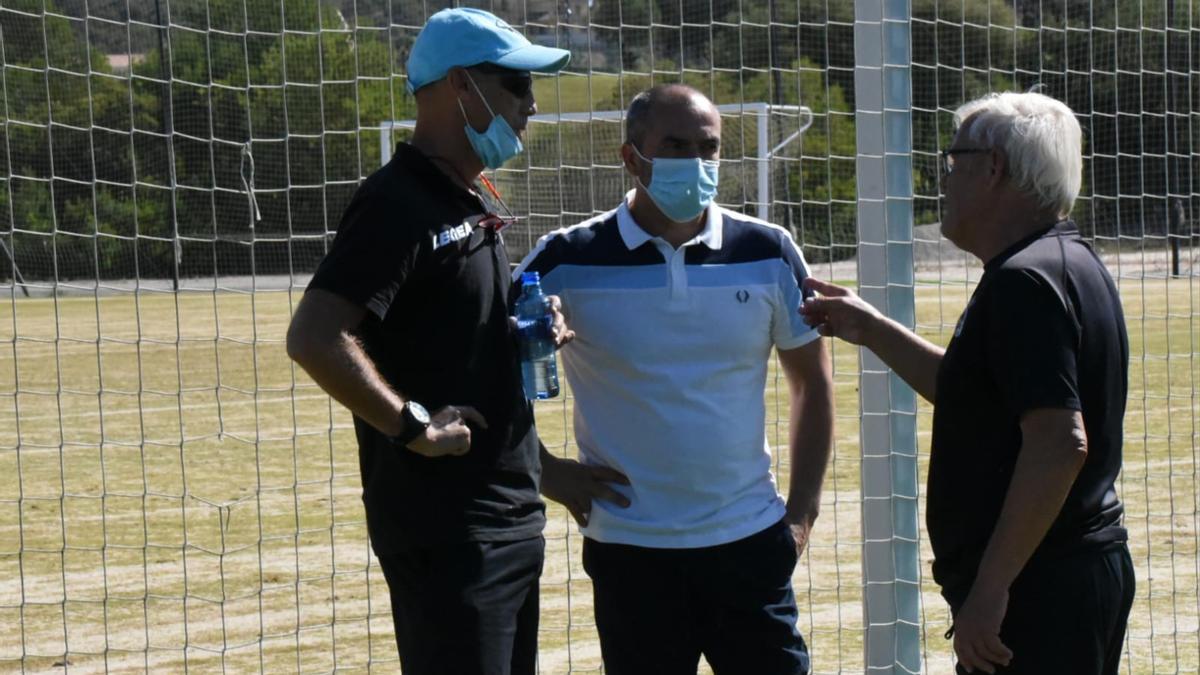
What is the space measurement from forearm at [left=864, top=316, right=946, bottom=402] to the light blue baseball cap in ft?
3.57

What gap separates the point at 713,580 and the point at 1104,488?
0.98 metres

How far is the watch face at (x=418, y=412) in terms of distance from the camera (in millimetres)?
3100

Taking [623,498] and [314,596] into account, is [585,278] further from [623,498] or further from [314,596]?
[314,596]

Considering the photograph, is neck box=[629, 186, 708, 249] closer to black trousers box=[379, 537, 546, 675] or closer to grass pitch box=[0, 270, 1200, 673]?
black trousers box=[379, 537, 546, 675]

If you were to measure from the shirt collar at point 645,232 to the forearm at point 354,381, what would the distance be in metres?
0.93

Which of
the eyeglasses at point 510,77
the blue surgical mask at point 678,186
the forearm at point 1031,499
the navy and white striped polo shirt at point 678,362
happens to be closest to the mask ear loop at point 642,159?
the blue surgical mask at point 678,186

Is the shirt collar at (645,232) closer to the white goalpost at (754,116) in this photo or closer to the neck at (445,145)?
the neck at (445,145)

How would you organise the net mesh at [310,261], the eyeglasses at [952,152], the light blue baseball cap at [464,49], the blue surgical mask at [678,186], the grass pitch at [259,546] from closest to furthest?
the eyeglasses at [952,152] → the light blue baseball cap at [464,49] → the blue surgical mask at [678,186] → the net mesh at [310,261] → the grass pitch at [259,546]

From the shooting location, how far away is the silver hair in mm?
3154

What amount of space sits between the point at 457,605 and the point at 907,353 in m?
1.34

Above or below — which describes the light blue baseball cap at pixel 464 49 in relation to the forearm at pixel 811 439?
above

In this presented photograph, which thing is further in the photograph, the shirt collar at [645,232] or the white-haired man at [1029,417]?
the shirt collar at [645,232]

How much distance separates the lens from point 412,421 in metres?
3.10

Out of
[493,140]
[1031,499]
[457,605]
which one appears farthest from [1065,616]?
[493,140]
